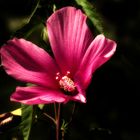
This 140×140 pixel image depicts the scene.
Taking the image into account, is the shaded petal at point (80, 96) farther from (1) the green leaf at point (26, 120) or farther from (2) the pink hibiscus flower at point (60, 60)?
(1) the green leaf at point (26, 120)

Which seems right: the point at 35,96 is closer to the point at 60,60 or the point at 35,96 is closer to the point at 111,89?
the point at 60,60

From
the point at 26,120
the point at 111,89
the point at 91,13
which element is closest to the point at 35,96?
the point at 26,120

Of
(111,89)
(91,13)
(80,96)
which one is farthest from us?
(111,89)

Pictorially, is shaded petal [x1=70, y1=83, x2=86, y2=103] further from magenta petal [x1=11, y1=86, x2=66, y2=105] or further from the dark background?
the dark background

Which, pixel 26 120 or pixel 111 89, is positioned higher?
pixel 26 120

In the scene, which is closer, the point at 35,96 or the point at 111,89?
the point at 35,96

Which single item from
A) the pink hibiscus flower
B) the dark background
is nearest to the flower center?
the pink hibiscus flower

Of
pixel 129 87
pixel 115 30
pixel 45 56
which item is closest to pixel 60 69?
pixel 45 56
